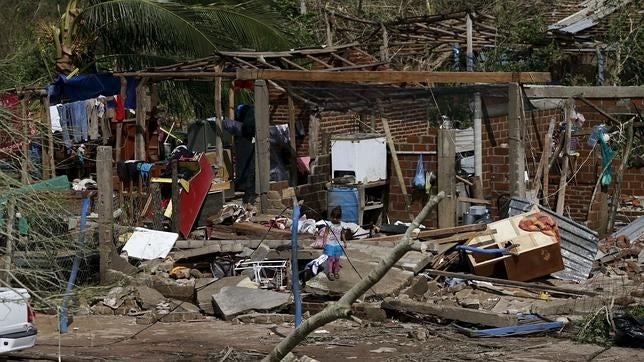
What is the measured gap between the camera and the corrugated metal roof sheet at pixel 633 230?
50.5 ft

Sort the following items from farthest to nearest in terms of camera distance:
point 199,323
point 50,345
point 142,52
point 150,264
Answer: point 142,52 → point 150,264 → point 199,323 → point 50,345

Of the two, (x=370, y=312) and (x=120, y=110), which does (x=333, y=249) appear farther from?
(x=120, y=110)

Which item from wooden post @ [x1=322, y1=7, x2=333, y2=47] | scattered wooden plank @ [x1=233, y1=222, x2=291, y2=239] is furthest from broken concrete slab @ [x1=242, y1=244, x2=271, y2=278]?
wooden post @ [x1=322, y1=7, x2=333, y2=47]

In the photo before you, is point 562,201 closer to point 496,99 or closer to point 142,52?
point 496,99

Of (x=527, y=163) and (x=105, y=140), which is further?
(x=105, y=140)

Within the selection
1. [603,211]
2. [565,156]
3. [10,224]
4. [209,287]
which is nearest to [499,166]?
[565,156]

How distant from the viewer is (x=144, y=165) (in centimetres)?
1617

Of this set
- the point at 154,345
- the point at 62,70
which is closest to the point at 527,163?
the point at 154,345

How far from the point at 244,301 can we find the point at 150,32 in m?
8.83

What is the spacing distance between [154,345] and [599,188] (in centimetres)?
796

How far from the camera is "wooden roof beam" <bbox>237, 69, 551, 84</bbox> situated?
14.5 metres

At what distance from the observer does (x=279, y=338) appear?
11.7 metres

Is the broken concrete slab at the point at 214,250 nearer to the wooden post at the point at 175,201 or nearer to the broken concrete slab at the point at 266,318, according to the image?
the wooden post at the point at 175,201

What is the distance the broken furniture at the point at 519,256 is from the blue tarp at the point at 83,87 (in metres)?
8.53
